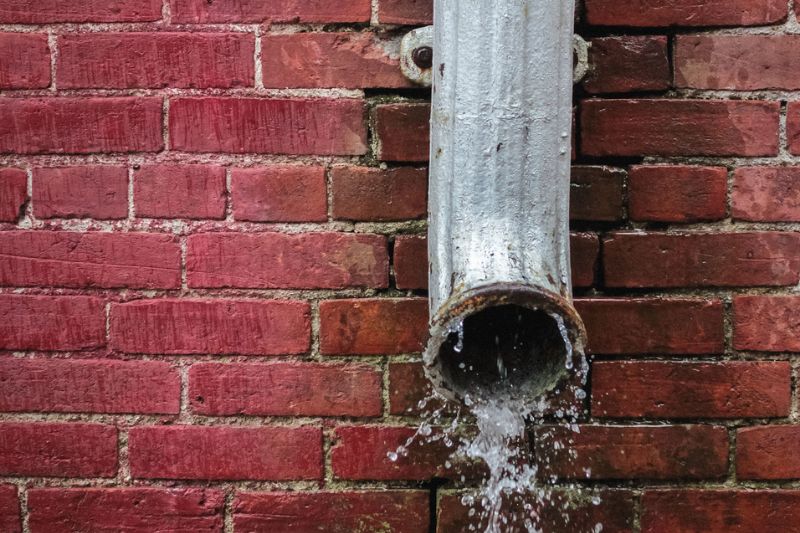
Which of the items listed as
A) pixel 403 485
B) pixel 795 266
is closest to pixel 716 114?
pixel 795 266

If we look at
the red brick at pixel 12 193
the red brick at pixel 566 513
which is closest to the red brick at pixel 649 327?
the red brick at pixel 566 513

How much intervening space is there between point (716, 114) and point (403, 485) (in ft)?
2.38

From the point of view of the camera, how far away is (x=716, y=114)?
107 cm

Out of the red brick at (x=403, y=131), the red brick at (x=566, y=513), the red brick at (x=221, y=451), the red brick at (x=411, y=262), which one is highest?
the red brick at (x=403, y=131)

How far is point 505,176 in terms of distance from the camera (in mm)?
806

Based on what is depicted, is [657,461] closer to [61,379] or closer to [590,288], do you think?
[590,288]

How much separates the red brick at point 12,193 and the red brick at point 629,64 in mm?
851

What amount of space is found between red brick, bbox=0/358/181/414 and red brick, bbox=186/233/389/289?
0.16m

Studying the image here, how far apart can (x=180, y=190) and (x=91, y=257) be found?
0.17 meters

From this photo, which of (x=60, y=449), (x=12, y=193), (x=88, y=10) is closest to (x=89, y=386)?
(x=60, y=449)

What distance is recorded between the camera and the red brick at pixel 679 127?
42.1 inches

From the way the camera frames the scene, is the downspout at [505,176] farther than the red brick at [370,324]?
No

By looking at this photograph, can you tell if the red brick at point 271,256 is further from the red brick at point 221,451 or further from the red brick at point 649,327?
the red brick at point 649,327

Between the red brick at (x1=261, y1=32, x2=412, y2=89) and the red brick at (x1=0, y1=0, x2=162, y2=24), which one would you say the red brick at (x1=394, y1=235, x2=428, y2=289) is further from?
the red brick at (x1=0, y1=0, x2=162, y2=24)
